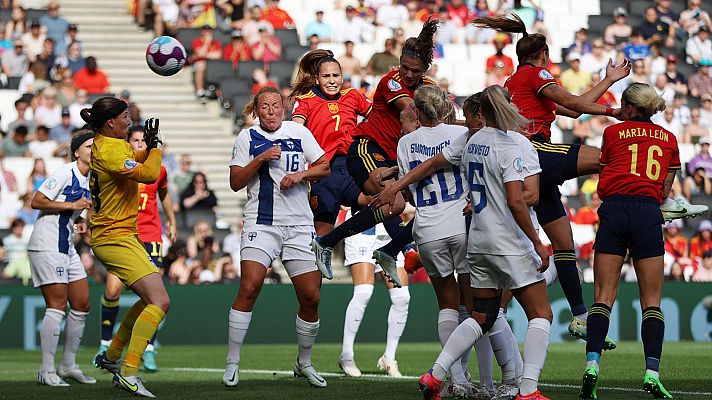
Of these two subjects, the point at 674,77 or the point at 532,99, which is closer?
the point at 532,99

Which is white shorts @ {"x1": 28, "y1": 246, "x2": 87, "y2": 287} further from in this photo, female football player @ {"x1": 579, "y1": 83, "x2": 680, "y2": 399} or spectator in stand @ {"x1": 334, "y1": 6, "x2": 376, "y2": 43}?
spectator in stand @ {"x1": 334, "y1": 6, "x2": 376, "y2": 43}

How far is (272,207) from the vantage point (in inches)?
437

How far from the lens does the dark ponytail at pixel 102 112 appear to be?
10.6m

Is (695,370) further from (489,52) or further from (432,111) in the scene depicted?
(489,52)

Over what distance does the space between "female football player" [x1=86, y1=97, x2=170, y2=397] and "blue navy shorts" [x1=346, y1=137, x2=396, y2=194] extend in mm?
1648

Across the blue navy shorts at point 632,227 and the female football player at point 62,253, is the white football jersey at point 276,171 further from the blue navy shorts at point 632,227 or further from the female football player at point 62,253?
the blue navy shorts at point 632,227

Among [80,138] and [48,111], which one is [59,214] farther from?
[48,111]

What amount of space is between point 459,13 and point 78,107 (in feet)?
27.8

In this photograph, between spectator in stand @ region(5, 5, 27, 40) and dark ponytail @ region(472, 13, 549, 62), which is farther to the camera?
spectator in stand @ region(5, 5, 27, 40)

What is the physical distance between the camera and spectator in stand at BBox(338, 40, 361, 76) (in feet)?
77.5

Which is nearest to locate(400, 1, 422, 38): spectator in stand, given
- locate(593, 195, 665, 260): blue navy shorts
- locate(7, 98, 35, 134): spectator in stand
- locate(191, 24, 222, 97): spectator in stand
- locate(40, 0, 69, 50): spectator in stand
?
locate(191, 24, 222, 97): spectator in stand

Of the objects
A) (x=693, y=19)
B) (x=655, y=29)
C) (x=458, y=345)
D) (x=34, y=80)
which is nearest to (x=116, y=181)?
(x=458, y=345)

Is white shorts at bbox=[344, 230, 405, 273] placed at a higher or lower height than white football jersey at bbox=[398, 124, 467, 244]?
lower

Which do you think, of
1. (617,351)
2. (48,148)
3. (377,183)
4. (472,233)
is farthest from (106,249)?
(48,148)
